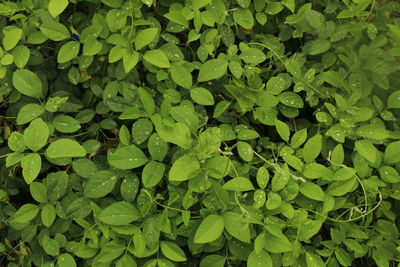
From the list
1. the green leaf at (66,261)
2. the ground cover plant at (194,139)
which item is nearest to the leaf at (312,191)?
the ground cover plant at (194,139)

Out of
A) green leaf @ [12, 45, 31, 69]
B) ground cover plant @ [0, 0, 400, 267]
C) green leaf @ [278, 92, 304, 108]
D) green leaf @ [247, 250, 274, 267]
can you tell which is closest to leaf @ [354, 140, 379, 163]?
ground cover plant @ [0, 0, 400, 267]

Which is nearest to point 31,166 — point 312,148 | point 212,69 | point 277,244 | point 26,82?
point 26,82

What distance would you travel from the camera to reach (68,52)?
4.76 ft

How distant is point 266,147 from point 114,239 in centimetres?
65

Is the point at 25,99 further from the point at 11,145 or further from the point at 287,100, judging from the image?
the point at 287,100

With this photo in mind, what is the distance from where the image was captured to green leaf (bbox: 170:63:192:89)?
141cm

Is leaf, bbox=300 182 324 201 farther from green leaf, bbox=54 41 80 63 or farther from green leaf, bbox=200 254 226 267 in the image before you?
green leaf, bbox=54 41 80 63

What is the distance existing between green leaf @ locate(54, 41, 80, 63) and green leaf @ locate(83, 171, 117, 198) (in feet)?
1.42

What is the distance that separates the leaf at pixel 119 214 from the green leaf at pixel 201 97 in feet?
1.37

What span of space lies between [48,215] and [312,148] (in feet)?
2.98

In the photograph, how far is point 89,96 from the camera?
1.60 m

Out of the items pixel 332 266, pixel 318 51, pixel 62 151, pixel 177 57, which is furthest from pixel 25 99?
pixel 332 266

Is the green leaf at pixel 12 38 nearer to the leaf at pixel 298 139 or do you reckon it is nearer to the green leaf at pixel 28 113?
the green leaf at pixel 28 113

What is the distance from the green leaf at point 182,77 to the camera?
141cm
